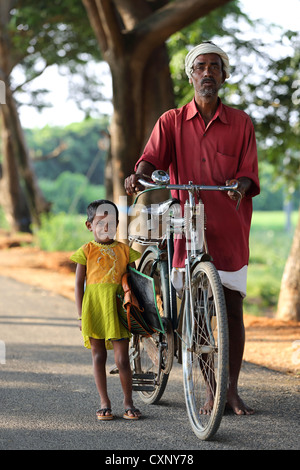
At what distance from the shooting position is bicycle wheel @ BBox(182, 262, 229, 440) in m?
4.02

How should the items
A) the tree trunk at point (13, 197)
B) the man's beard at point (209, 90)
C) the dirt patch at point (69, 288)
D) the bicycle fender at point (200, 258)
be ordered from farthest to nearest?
the tree trunk at point (13, 197) → the dirt patch at point (69, 288) → the man's beard at point (209, 90) → the bicycle fender at point (200, 258)

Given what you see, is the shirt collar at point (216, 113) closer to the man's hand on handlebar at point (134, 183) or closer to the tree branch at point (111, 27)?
the man's hand on handlebar at point (134, 183)

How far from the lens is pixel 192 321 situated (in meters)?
4.29

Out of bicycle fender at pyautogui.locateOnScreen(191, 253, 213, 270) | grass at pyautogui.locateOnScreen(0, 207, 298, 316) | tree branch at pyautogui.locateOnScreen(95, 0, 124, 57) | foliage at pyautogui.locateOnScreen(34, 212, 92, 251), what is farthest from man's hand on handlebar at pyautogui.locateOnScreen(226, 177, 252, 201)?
foliage at pyautogui.locateOnScreen(34, 212, 92, 251)

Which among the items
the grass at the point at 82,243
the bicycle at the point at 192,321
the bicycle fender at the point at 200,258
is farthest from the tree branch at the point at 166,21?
the grass at the point at 82,243

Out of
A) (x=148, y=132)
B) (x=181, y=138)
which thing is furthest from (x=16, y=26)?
(x=181, y=138)

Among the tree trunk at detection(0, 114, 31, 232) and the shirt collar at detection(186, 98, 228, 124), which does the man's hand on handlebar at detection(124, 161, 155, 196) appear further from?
the tree trunk at detection(0, 114, 31, 232)

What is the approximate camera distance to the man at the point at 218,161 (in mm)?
4633

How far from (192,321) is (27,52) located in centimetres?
1687

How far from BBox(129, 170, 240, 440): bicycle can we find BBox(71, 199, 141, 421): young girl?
225mm

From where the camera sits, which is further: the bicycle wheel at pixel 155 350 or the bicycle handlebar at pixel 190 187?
the bicycle wheel at pixel 155 350

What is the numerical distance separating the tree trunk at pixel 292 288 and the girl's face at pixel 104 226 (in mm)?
5433
